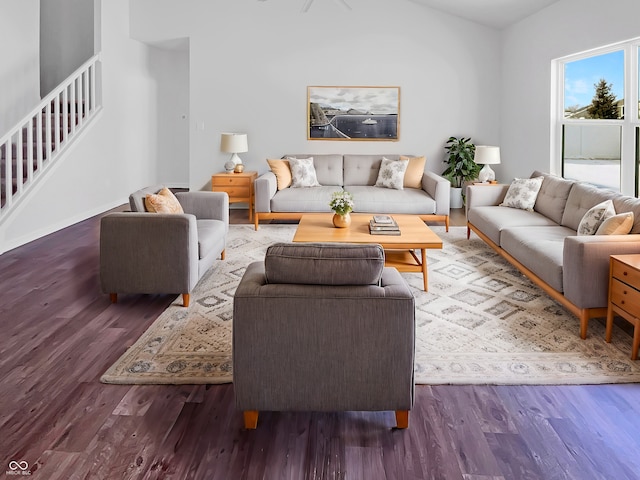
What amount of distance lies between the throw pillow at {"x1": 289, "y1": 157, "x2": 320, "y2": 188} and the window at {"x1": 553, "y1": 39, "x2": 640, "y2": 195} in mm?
3044

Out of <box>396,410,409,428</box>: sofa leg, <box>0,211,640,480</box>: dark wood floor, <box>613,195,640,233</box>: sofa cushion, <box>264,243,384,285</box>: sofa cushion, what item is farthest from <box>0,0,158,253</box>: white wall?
→ <box>613,195,640,233</box>: sofa cushion

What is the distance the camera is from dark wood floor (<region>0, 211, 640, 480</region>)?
203 cm

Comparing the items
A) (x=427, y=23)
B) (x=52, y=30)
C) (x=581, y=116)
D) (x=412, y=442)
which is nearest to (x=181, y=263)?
(x=412, y=442)

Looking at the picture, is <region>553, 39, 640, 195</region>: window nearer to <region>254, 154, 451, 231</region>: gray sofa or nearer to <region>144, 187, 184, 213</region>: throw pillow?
<region>254, 154, 451, 231</region>: gray sofa

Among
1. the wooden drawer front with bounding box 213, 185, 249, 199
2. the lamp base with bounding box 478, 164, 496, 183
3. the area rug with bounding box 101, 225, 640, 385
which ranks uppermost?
the lamp base with bounding box 478, 164, 496, 183

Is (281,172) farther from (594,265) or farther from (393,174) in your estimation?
(594,265)

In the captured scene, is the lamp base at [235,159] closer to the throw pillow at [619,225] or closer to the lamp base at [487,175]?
the lamp base at [487,175]

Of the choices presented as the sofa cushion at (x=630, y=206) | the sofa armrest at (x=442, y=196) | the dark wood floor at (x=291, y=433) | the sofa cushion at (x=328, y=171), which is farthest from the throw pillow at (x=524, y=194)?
the dark wood floor at (x=291, y=433)

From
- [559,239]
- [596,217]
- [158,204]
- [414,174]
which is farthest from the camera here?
[414,174]

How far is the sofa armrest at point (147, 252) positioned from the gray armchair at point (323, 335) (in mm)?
1647

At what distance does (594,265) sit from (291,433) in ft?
6.84

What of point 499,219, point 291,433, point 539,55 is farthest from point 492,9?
point 291,433

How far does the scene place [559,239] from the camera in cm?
428

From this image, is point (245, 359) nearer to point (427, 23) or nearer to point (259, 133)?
point (259, 133)
